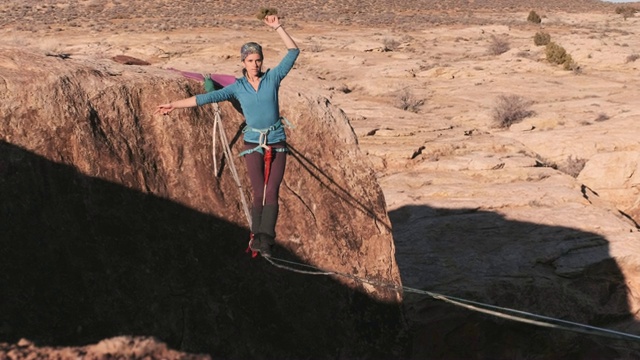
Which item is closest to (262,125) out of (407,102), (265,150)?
(265,150)

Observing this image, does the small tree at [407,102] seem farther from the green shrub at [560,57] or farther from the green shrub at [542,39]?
the green shrub at [542,39]

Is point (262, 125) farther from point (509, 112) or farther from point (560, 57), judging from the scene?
point (560, 57)

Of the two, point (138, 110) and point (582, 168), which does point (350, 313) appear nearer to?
point (138, 110)

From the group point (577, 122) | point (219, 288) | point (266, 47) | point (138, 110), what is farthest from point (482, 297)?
point (266, 47)

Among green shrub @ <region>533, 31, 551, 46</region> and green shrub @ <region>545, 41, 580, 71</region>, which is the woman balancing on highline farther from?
green shrub @ <region>533, 31, 551, 46</region>

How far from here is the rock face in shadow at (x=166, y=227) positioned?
5.04m

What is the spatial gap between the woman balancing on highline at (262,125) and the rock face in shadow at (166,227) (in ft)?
1.80

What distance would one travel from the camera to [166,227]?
19.3 ft

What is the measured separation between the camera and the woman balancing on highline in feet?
18.7

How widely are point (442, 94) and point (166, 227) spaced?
2218 cm

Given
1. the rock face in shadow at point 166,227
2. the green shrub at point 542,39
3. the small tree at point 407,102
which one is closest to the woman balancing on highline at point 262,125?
the rock face in shadow at point 166,227

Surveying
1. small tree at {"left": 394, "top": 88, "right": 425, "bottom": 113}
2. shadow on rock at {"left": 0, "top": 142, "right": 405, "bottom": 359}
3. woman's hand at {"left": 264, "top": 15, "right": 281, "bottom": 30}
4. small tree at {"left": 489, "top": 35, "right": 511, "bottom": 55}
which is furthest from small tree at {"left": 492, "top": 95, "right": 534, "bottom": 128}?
woman's hand at {"left": 264, "top": 15, "right": 281, "bottom": 30}

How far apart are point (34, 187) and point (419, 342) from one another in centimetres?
635

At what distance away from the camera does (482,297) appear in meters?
10.2
